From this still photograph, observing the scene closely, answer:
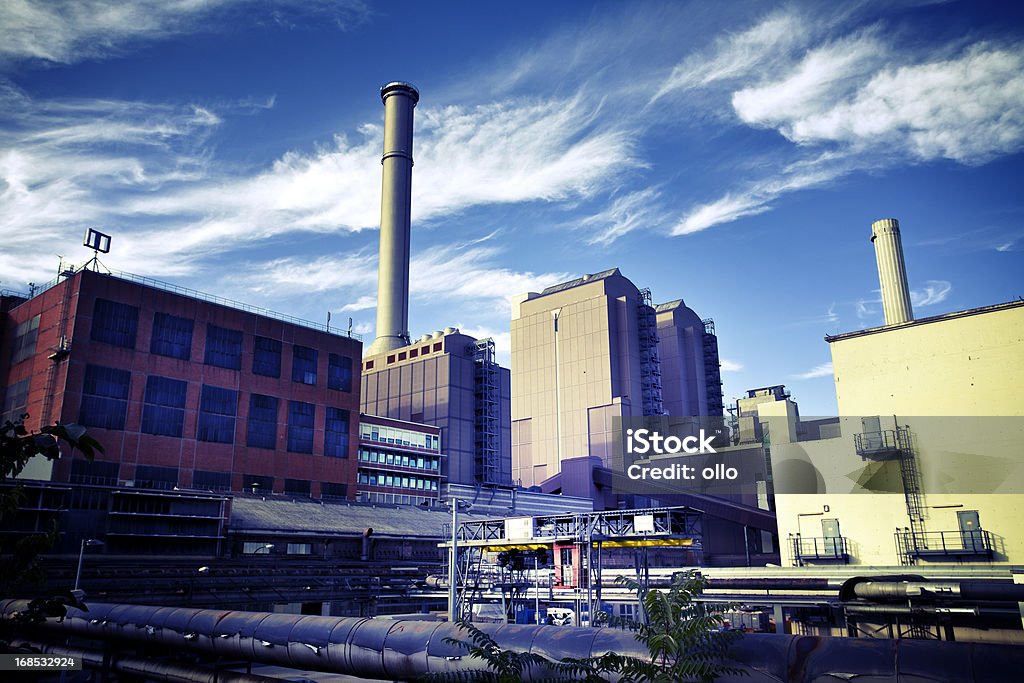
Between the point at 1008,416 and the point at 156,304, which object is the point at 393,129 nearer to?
the point at 156,304

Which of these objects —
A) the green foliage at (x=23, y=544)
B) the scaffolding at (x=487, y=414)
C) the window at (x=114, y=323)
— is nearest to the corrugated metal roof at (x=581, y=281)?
the scaffolding at (x=487, y=414)

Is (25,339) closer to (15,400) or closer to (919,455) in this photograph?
(15,400)

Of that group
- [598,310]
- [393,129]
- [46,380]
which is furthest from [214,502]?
[393,129]

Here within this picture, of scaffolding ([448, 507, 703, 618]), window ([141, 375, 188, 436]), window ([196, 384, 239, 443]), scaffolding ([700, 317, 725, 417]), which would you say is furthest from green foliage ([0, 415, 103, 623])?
scaffolding ([700, 317, 725, 417])

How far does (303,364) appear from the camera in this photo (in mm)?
72562

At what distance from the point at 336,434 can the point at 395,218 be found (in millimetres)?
43394

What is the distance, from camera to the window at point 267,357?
68.7 m

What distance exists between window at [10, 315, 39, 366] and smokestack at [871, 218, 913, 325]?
71.4 metres

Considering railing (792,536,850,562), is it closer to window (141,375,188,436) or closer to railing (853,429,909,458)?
railing (853,429,909,458)

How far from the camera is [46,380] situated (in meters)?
57.0

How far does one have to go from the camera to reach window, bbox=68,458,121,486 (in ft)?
178

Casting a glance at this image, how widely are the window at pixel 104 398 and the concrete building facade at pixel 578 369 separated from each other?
52.7 meters

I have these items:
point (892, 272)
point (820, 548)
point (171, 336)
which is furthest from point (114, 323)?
point (892, 272)

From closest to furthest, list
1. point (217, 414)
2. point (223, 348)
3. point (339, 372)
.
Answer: point (217, 414) → point (223, 348) → point (339, 372)
